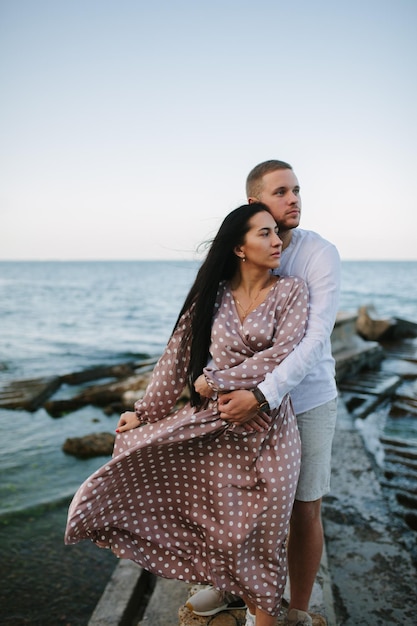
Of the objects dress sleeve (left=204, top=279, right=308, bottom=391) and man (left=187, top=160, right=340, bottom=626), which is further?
man (left=187, top=160, right=340, bottom=626)

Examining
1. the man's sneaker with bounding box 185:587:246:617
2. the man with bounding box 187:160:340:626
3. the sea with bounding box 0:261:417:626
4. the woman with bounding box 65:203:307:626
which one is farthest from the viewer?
the sea with bounding box 0:261:417:626

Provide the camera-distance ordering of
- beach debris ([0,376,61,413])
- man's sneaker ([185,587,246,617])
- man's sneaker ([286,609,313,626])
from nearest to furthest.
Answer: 1. man's sneaker ([286,609,313,626])
2. man's sneaker ([185,587,246,617])
3. beach debris ([0,376,61,413])

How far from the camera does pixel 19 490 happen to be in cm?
627

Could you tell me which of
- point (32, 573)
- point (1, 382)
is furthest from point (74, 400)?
point (32, 573)

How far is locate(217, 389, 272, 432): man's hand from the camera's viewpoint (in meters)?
2.21

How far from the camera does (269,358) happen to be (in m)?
2.28

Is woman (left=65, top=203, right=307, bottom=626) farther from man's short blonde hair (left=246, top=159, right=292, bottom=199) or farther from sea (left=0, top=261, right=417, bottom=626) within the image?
sea (left=0, top=261, right=417, bottom=626)

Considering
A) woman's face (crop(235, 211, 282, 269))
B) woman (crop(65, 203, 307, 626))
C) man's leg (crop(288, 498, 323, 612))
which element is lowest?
man's leg (crop(288, 498, 323, 612))

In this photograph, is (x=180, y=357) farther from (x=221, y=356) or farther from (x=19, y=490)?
(x=19, y=490)

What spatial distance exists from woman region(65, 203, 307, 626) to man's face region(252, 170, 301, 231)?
8 centimetres

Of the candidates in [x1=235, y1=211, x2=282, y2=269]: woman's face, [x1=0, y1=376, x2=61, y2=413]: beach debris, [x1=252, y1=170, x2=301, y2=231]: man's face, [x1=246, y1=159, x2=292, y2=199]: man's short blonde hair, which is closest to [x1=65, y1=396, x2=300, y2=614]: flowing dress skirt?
[x1=235, y1=211, x2=282, y2=269]: woman's face

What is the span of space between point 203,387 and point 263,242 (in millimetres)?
734

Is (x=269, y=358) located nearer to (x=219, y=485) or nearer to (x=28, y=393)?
(x=219, y=485)

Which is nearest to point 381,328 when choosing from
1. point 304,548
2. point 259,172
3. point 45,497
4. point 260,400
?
point 45,497
